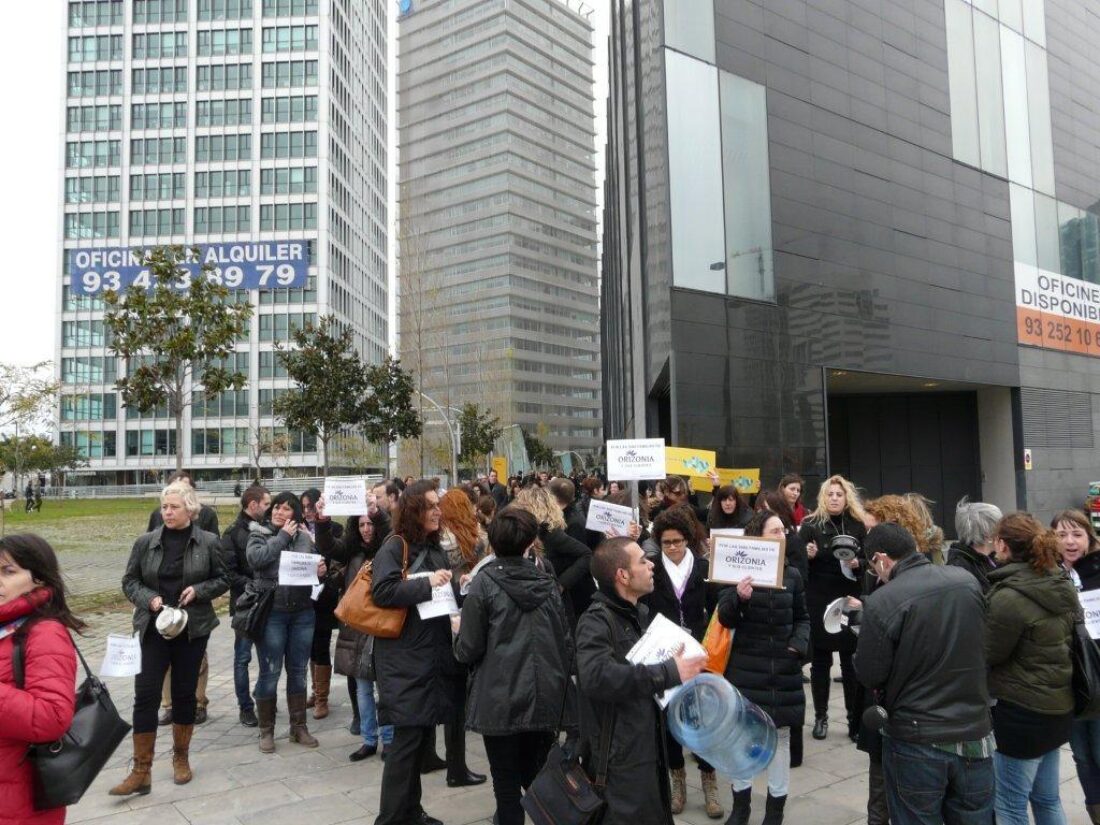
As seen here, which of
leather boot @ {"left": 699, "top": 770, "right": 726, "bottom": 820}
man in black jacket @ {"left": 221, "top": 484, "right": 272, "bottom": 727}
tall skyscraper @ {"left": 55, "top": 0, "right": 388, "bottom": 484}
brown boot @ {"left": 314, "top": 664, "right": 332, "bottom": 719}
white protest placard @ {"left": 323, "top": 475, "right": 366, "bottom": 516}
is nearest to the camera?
leather boot @ {"left": 699, "top": 770, "right": 726, "bottom": 820}

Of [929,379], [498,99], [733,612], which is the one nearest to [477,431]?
[929,379]

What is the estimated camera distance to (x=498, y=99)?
116125mm

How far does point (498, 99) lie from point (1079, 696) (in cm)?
12201

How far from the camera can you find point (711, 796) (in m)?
5.02

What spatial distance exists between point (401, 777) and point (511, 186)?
379 feet

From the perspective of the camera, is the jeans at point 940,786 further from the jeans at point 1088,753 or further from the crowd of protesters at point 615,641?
the jeans at point 1088,753

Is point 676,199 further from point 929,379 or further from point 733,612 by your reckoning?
point 733,612

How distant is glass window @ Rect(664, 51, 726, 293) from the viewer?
1658cm

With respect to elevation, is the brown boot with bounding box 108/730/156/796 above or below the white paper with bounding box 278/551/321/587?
below

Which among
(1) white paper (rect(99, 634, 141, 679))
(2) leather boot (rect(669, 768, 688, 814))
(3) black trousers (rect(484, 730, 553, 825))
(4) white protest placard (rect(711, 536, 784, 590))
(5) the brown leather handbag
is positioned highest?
(4) white protest placard (rect(711, 536, 784, 590))

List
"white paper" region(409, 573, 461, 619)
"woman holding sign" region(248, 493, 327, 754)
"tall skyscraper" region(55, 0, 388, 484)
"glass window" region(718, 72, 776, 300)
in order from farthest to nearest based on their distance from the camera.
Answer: "tall skyscraper" region(55, 0, 388, 484), "glass window" region(718, 72, 776, 300), "woman holding sign" region(248, 493, 327, 754), "white paper" region(409, 573, 461, 619)

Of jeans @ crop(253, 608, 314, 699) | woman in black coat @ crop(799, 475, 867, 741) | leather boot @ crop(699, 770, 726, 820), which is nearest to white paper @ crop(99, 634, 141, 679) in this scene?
jeans @ crop(253, 608, 314, 699)

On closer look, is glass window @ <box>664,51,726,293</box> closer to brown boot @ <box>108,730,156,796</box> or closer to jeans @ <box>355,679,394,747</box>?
jeans @ <box>355,679,394,747</box>

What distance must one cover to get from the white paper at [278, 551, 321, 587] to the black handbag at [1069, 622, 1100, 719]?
498 centimetres
